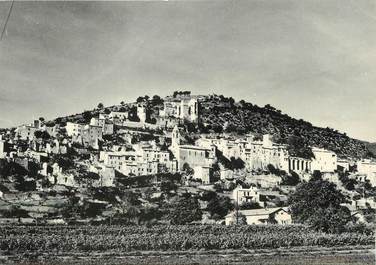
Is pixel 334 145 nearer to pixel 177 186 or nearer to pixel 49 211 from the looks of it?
pixel 177 186

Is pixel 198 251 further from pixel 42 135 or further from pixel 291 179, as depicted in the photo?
pixel 42 135

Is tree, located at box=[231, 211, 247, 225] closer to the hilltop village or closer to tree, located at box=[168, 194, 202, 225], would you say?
the hilltop village

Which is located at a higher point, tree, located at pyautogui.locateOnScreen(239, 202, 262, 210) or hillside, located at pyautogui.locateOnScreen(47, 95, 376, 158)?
hillside, located at pyautogui.locateOnScreen(47, 95, 376, 158)

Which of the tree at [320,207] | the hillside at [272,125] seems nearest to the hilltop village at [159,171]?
the hillside at [272,125]

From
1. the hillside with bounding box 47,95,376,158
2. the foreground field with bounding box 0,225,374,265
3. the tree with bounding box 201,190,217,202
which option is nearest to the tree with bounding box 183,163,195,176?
the tree with bounding box 201,190,217,202

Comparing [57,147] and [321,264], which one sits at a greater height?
[57,147]


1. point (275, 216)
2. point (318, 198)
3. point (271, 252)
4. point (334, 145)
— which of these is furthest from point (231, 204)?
point (334, 145)
